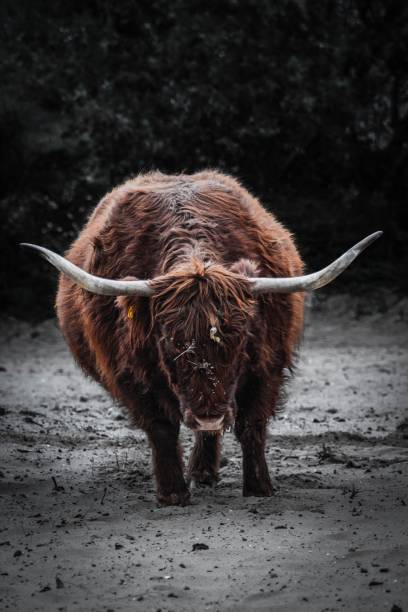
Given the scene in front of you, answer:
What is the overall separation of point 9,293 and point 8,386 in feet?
13.8

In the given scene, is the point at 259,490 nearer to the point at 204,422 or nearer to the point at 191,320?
the point at 204,422

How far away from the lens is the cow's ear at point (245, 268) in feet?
13.8

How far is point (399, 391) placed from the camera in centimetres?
753

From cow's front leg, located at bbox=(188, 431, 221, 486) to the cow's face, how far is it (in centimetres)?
96

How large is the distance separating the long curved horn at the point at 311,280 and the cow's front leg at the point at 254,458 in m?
0.80

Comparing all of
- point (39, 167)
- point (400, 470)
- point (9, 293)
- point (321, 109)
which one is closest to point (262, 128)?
point (321, 109)

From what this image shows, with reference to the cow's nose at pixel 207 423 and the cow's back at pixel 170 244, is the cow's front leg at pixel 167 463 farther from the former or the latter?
the cow's nose at pixel 207 423

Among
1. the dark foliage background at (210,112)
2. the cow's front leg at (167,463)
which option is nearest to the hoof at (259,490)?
the cow's front leg at (167,463)

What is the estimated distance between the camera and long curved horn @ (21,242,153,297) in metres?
4.05

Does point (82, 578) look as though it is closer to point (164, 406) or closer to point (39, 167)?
point (164, 406)

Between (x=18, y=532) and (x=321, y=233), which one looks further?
(x=321, y=233)

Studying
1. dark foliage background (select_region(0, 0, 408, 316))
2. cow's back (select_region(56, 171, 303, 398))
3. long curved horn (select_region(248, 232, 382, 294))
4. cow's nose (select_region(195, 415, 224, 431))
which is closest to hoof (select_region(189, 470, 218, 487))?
cow's back (select_region(56, 171, 303, 398))

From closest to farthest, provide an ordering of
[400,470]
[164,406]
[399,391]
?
[164,406], [400,470], [399,391]

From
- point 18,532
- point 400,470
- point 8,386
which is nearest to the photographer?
point 18,532
